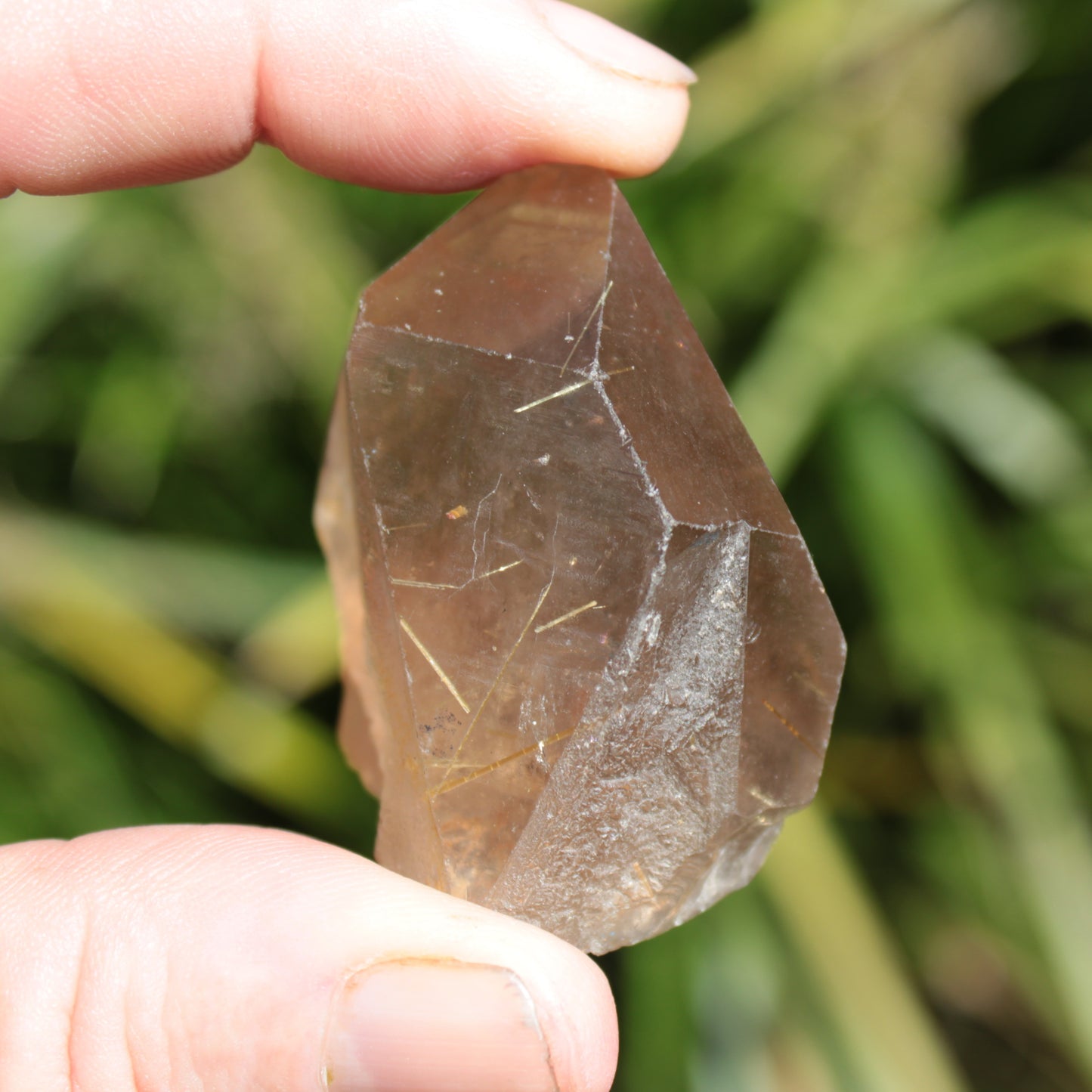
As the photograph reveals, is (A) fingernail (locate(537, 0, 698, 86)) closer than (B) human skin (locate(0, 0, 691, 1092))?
No

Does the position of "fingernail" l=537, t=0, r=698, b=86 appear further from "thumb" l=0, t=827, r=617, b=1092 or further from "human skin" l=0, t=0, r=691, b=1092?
"thumb" l=0, t=827, r=617, b=1092

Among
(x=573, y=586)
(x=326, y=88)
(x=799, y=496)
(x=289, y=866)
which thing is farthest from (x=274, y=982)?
(x=799, y=496)

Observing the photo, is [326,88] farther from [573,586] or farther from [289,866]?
[289,866]

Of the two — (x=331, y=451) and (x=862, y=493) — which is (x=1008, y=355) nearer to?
(x=862, y=493)

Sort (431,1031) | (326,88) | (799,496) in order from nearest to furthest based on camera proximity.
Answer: (431,1031) < (326,88) < (799,496)

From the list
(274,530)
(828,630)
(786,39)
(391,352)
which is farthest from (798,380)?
(274,530)

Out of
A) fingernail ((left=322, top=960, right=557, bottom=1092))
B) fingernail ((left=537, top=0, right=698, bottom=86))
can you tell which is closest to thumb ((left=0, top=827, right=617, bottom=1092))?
fingernail ((left=322, top=960, right=557, bottom=1092))
